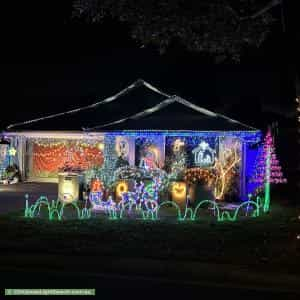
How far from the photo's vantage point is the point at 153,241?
1223 centimetres

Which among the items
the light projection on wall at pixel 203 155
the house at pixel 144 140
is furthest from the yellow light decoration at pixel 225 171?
the light projection on wall at pixel 203 155

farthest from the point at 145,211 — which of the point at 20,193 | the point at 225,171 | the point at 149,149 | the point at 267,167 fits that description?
the point at 20,193

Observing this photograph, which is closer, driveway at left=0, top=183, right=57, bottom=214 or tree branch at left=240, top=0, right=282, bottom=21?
tree branch at left=240, top=0, right=282, bottom=21

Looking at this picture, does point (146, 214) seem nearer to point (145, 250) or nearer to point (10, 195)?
point (145, 250)

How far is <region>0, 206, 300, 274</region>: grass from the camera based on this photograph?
10.5 metres

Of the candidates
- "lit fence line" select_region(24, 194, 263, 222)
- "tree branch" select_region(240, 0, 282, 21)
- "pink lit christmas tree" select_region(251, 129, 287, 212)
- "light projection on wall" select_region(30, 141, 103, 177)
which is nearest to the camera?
"tree branch" select_region(240, 0, 282, 21)

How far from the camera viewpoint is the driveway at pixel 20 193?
18.3 m

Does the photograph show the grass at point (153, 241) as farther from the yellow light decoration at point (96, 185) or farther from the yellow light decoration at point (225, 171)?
the yellow light decoration at point (225, 171)

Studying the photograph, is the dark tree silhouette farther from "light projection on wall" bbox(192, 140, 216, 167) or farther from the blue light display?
"light projection on wall" bbox(192, 140, 216, 167)

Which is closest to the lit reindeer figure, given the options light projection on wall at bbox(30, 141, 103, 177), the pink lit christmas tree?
the pink lit christmas tree

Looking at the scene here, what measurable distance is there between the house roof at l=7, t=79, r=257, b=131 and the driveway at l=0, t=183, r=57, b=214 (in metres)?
2.54

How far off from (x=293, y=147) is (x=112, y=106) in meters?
12.0

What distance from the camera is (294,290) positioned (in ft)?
28.8

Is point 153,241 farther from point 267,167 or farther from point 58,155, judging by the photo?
point 58,155
